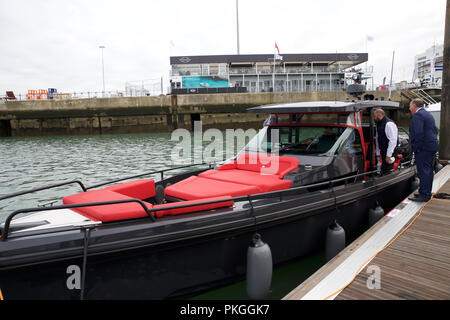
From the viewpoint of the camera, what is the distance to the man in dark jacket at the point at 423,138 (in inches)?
196

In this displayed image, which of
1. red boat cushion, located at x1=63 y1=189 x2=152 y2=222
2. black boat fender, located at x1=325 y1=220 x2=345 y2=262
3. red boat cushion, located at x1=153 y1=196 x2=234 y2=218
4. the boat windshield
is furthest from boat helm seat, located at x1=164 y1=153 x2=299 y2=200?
black boat fender, located at x1=325 y1=220 x2=345 y2=262

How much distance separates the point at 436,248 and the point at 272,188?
6.94 ft

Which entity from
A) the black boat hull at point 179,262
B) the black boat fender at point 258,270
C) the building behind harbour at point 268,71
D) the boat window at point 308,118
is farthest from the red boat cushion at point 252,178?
the building behind harbour at point 268,71

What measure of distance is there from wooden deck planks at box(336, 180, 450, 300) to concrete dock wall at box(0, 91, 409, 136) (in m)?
25.1

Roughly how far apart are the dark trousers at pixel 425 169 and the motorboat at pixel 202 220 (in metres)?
0.58

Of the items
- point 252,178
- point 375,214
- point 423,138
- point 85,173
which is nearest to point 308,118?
point 252,178

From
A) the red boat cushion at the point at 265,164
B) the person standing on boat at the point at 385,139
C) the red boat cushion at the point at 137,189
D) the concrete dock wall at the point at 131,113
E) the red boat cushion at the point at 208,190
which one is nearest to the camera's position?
the red boat cushion at the point at 208,190

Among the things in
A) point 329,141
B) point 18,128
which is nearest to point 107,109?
point 18,128

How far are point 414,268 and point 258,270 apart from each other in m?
1.68

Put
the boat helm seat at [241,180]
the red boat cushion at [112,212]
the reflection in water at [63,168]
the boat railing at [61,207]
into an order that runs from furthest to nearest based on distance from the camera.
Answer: the reflection in water at [63,168], the boat helm seat at [241,180], the red boat cushion at [112,212], the boat railing at [61,207]

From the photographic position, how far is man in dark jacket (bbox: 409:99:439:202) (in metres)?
4.98

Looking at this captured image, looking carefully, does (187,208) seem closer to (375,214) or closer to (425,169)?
(375,214)

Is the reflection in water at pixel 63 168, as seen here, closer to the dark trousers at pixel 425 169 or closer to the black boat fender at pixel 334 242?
the black boat fender at pixel 334 242

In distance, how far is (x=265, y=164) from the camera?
4.86 metres
